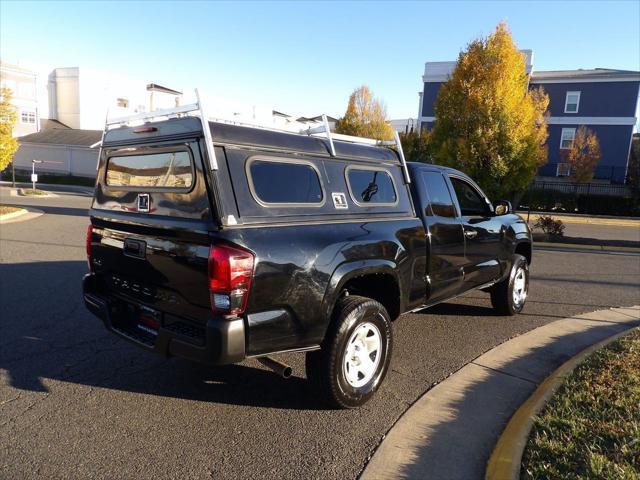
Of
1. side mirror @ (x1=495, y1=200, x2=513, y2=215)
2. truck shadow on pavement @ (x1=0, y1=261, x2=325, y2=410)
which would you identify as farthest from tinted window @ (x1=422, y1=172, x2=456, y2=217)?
truck shadow on pavement @ (x1=0, y1=261, x2=325, y2=410)

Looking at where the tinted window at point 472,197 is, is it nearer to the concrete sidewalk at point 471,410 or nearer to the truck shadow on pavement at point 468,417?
the concrete sidewalk at point 471,410

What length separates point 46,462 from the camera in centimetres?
288

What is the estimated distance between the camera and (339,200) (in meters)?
3.76

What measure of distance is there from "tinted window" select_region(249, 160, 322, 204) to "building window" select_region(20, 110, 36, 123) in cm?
5310

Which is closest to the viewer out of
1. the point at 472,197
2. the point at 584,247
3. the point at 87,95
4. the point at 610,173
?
the point at 472,197

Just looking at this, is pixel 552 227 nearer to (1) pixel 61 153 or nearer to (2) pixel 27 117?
(1) pixel 61 153

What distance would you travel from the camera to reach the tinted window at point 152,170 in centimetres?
324

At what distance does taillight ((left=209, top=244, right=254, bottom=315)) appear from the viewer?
2852 millimetres

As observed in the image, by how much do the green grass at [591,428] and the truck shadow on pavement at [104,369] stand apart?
1.65 m

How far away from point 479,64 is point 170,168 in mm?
16569

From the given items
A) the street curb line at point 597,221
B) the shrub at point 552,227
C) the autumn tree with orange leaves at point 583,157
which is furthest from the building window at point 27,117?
the shrub at point 552,227

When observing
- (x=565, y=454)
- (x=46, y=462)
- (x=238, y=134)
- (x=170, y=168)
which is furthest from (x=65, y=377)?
(x=565, y=454)

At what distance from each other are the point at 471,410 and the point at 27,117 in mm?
54917

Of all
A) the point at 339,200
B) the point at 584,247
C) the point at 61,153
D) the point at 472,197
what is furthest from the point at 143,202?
the point at 61,153
